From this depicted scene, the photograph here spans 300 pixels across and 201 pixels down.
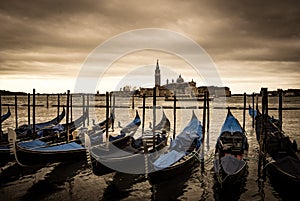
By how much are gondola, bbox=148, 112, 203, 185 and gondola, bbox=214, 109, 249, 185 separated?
1.13m

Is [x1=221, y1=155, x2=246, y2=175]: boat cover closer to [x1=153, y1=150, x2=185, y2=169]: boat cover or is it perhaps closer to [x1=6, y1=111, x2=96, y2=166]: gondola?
[x1=153, y1=150, x2=185, y2=169]: boat cover

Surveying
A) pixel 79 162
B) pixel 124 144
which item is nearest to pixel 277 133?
pixel 124 144

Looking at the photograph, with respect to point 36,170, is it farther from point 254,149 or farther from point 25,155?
point 254,149

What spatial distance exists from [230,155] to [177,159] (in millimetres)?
2023

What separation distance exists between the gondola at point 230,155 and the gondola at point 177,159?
1128 mm

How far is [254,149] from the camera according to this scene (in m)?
16.8

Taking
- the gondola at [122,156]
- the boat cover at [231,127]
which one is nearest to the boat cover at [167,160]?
the gondola at [122,156]

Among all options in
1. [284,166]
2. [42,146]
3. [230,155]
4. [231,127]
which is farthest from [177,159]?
[42,146]

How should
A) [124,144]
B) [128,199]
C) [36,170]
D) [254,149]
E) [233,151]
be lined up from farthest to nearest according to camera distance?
[254,149], [124,144], [36,170], [233,151], [128,199]

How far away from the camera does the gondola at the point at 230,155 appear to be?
916 cm

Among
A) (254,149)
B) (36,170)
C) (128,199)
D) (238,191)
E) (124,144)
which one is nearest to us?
(128,199)

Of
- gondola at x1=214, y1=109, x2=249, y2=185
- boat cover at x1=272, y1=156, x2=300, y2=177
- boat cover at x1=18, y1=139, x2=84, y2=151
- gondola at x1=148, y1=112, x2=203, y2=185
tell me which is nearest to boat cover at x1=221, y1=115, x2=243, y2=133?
gondola at x1=214, y1=109, x2=249, y2=185

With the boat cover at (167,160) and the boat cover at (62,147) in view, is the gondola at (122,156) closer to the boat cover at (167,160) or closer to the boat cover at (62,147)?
the boat cover at (167,160)

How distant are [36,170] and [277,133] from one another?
39.0ft
